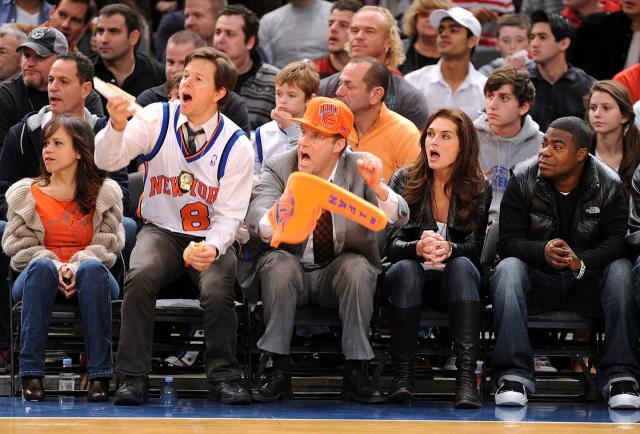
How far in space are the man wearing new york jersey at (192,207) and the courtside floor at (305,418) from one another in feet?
0.77

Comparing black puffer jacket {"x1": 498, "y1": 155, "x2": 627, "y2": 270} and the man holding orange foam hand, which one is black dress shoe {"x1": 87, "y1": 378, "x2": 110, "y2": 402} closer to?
the man holding orange foam hand

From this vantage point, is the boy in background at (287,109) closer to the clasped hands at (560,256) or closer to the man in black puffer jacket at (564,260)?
the man in black puffer jacket at (564,260)

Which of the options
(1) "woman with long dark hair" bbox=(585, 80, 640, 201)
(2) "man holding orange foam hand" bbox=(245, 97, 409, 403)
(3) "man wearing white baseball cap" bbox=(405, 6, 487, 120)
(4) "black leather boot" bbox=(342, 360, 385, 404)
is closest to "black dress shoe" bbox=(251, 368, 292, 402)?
(2) "man holding orange foam hand" bbox=(245, 97, 409, 403)

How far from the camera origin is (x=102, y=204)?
23.4 feet

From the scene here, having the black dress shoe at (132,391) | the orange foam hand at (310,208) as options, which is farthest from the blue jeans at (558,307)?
the black dress shoe at (132,391)

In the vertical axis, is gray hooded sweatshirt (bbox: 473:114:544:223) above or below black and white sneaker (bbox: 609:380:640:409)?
above

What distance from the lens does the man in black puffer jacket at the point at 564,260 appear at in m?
6.95

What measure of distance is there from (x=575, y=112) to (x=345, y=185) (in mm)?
3120

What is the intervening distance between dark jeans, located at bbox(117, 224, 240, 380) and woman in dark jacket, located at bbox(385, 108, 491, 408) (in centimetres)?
92

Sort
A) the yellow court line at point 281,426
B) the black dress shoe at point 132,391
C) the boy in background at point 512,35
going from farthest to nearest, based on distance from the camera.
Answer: the boy in background at point 512,35
the black dress shoe at point 132,391
the yellow court line at point 281,426

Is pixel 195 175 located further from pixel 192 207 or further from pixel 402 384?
pixel 402 384

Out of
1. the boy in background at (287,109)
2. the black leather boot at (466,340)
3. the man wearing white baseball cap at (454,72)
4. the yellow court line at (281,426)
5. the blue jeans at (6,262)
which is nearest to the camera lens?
the yellow court line at (281,426)

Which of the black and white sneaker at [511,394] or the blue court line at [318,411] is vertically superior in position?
the black and white sneaker at [511,394]

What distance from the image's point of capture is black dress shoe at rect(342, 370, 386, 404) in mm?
6883
